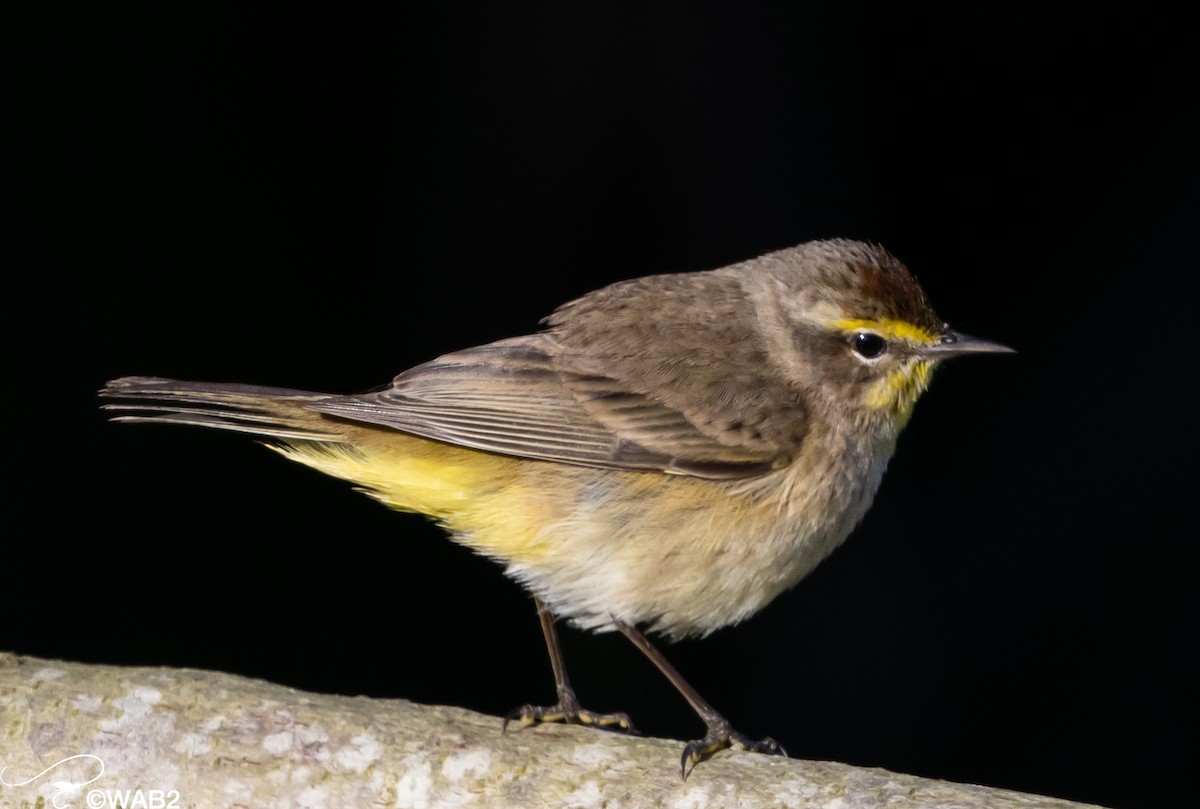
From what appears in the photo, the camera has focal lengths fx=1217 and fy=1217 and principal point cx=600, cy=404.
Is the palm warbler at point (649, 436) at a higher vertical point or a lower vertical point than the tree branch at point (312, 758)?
higher

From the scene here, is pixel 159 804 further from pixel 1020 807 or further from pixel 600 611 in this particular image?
pixel 1020 807

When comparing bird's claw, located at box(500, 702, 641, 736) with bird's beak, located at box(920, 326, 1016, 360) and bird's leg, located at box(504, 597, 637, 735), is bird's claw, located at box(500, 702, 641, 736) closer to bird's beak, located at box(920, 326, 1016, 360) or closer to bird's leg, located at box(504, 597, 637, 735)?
bird's leg, located at box(504, 597, 637, 735)

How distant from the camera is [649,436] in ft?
9.90

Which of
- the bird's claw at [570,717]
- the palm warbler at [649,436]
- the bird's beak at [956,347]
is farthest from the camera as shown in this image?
the bird's beak at [956,347]

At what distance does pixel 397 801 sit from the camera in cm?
237

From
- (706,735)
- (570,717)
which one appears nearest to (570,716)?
(570,717)

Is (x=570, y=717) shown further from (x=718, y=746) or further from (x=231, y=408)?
(x=231, y=408)

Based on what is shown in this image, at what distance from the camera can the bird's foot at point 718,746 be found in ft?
7.85

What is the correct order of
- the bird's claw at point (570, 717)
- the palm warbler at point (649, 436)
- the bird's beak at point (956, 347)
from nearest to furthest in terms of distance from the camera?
1. the bird's claw at point (570, 717)
2. the palm warbler at point (649, 436)
3. the bird's beak at point (956, 347)

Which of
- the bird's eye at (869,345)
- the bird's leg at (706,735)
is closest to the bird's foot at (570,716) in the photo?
the bird's leg at (706,735)

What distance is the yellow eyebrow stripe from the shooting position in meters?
3.09

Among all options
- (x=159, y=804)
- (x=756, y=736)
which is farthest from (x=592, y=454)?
(x=756, y=736)

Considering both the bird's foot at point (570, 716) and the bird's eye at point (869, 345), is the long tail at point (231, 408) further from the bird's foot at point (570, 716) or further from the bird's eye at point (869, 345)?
the bird's eye at point (869, 345)

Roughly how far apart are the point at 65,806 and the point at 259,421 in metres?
0.96
